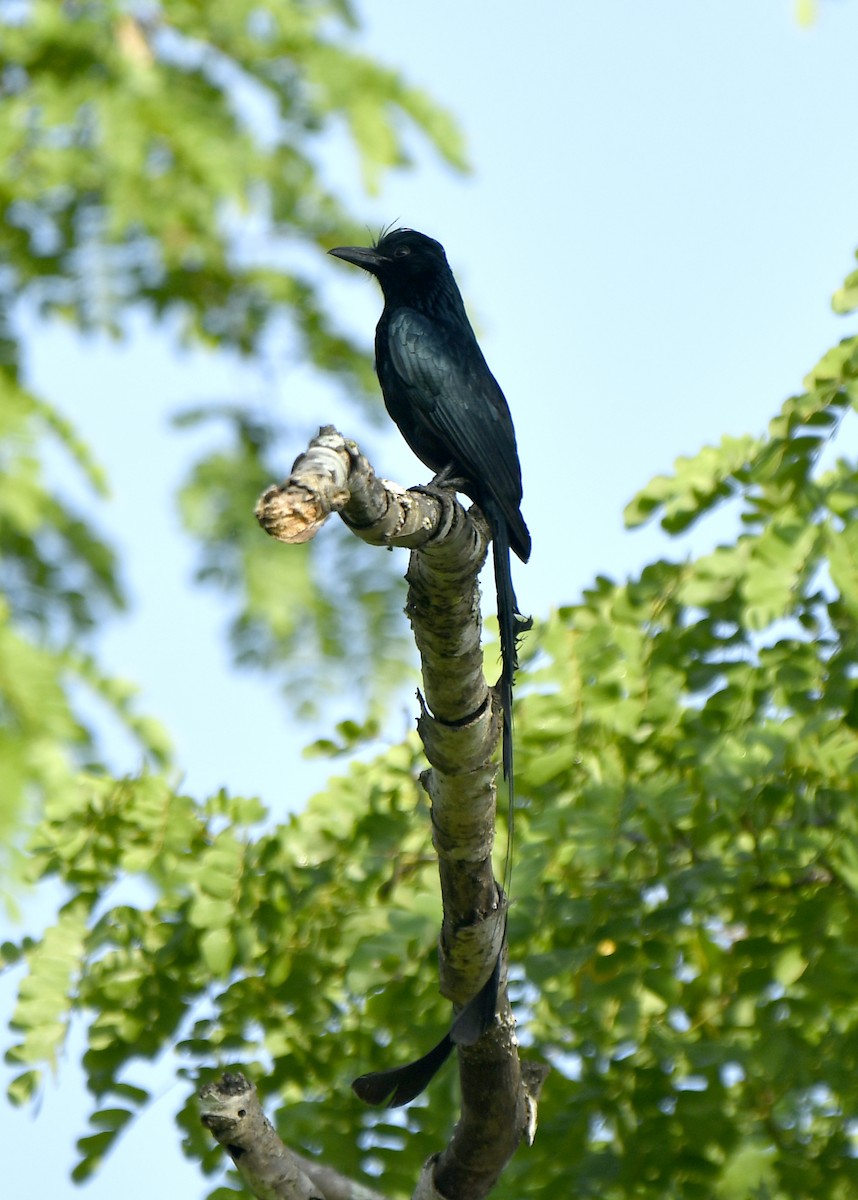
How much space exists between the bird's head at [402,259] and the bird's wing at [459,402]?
1.64 feet

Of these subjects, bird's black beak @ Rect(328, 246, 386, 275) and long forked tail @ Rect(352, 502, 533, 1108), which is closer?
long forked tail @ Rect(352, 502, 533, 1108)

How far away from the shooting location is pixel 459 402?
3568mm

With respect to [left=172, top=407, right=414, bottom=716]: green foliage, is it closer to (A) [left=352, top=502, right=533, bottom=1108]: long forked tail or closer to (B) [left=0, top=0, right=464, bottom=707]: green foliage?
(B) [left=0, top=0, right=464, bottom=707]: green foliage

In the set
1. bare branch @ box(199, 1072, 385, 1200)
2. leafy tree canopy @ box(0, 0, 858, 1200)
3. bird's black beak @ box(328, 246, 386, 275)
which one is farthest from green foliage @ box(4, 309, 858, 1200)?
bird's black beak @ box(328, 246, 386, 275)

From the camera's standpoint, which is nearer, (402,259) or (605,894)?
(605,894)

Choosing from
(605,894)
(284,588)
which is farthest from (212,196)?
(605,894)

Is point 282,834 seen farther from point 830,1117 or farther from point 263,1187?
point 830,1117

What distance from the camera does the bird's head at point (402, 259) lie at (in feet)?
14.1

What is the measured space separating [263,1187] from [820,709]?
5.14 feet

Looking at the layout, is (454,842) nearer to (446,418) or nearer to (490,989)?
(490,989)

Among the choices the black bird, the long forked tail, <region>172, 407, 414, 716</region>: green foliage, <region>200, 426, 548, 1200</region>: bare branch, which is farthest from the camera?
<region>172, 407, 414, 716</region>: green foliage

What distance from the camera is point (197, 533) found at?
580cm

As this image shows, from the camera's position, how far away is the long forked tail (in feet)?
8.62

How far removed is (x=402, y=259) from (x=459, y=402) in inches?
37.0
